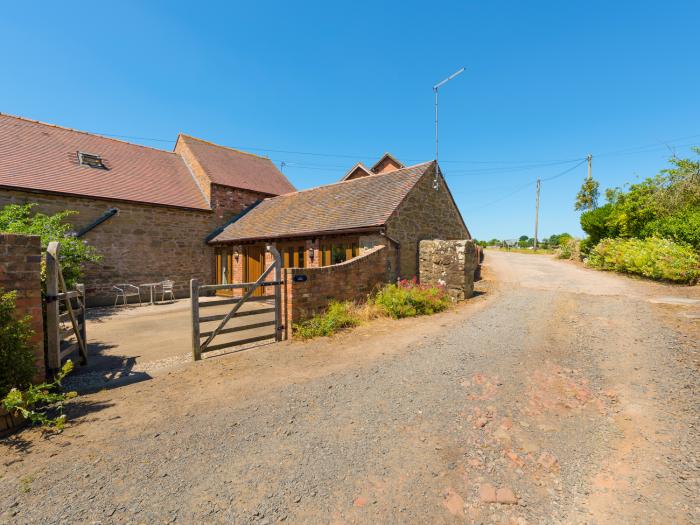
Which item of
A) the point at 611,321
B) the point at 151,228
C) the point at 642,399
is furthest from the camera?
the point at 151,228

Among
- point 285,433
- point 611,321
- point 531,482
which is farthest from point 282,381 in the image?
point 611,321

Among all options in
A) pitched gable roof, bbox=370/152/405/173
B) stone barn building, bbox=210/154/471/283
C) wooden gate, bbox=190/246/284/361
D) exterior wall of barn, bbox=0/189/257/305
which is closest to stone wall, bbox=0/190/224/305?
exterior wall of barn, bbox=0/189/257/305

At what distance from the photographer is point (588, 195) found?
3102cm

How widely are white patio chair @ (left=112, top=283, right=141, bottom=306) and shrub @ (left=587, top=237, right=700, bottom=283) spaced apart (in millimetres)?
23159

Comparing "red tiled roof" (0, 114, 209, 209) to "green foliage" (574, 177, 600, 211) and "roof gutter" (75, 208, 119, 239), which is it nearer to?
"roof gutter" (75, 208, 119, 239)

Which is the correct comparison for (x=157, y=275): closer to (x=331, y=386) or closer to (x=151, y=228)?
(x=151, y=228)

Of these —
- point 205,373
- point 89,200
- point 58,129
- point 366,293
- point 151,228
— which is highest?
point 58,129

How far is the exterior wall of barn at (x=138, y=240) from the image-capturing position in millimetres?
13445

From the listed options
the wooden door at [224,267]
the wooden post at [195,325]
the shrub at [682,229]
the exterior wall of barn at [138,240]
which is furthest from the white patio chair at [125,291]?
the shrub at [682,229]

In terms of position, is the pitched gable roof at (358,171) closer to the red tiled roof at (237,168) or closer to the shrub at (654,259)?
the red tiled roof at (237,168)

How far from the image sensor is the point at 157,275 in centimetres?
1562

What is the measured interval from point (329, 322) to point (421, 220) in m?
7.50

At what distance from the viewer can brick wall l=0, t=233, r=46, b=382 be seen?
397 centimetres

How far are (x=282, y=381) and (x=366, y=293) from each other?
5.47 m
